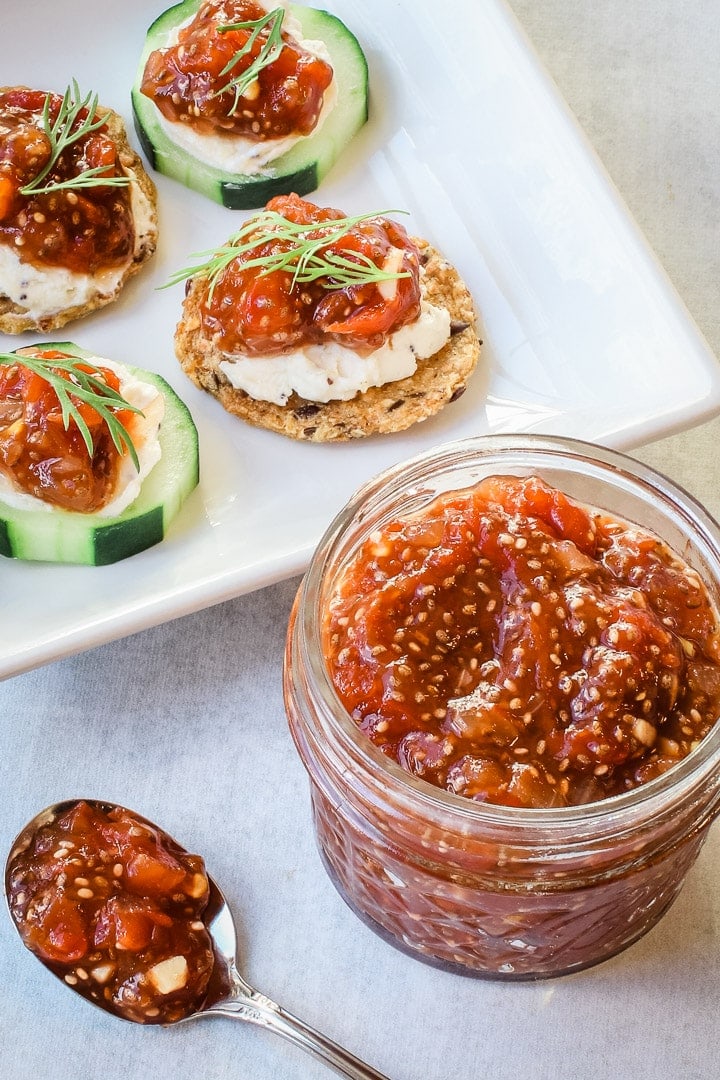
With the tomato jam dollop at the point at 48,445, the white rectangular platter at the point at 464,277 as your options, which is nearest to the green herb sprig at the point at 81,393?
the tomato jam dollop at the point at 48,445

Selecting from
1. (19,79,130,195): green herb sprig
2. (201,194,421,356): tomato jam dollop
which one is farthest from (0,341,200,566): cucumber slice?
(19,79,130,195): green herb sprig

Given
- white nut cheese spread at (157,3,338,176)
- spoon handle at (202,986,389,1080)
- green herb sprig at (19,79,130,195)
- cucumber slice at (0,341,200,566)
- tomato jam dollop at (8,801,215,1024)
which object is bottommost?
spoon handle at (202,986,389,1080)

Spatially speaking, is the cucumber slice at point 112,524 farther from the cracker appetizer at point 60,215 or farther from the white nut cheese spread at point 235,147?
the white nut cheese spread at point 235,147

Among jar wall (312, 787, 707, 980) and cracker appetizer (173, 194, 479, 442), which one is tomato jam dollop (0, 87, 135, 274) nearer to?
cracker appetizer (173, 194, 479, 442)

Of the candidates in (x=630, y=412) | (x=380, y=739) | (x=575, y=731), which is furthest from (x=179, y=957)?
(x=630, y=412)

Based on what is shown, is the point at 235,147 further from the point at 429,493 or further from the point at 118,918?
the point at 118,918

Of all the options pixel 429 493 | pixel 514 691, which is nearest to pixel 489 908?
pixel 514 691

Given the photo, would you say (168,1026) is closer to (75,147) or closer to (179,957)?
(179,957)
